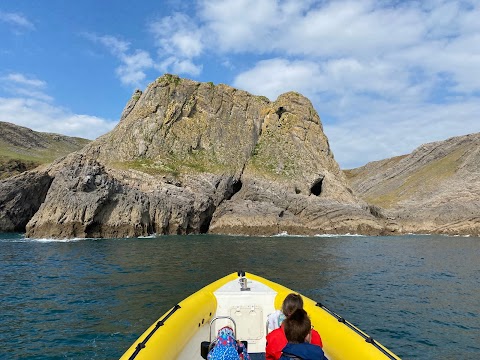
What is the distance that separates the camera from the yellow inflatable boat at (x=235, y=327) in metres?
6.21

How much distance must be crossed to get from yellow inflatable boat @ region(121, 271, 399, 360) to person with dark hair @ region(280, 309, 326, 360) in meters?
2.12

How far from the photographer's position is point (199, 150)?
7231 centimetres

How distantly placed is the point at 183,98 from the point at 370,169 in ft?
299

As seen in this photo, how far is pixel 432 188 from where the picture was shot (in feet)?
273

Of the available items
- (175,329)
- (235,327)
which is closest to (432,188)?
(235,327)

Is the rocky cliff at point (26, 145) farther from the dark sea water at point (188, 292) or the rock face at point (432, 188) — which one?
the dark sea water at point (188, 292)

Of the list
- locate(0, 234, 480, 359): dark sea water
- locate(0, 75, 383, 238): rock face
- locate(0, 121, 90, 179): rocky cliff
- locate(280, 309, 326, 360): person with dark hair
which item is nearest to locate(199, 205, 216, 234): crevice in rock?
locate(0, 75, 383, 238): rock face

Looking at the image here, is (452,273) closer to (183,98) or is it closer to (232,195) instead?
(232,195)

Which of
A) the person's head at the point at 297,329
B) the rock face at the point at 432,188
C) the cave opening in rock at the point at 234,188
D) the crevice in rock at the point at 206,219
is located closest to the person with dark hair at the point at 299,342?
the person's head at the point at 297,329

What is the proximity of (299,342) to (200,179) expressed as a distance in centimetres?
5955

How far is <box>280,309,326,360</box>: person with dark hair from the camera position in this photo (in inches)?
170

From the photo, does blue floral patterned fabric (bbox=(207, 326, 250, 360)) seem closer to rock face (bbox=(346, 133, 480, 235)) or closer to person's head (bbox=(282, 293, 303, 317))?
person's head (bbox=(282, 293, 303, 317))

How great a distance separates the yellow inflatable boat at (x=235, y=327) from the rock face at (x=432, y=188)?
195 feet

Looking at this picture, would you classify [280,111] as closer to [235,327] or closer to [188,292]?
[188,292]
